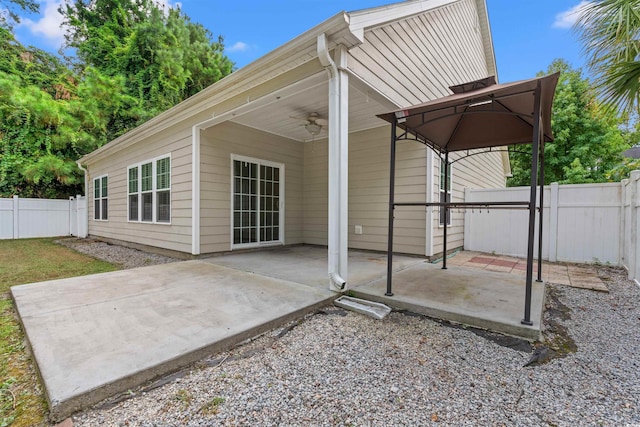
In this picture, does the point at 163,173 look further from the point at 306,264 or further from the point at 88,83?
the point at 88,83

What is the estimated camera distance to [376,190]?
19.4ft

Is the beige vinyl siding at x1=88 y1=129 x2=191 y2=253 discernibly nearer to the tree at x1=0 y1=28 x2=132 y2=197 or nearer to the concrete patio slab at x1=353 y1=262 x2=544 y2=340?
the tree at x1=0 y1=28 x2=132 y2=197

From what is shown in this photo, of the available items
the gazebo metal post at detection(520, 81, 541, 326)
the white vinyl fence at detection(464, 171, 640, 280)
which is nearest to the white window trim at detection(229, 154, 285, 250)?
the white vinyl fence at detection(464, 171, 640, 280)

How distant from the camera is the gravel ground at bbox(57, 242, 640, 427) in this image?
1509mm

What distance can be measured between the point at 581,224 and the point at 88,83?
16.7 m

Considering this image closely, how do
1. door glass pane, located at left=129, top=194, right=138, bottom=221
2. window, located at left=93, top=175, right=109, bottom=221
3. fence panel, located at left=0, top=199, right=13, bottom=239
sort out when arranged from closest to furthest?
door glass pane, located at left=129, top=194, right=138, bottom=221, window, located at left=93, top=175, right=109, bottom=221, fence panel, located at left=0, top=199, right=13, bottom=239

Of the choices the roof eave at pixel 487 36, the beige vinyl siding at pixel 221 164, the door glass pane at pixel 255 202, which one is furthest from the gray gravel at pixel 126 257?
the roof eave at pixel 487 36

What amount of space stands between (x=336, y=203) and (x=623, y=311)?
316cm

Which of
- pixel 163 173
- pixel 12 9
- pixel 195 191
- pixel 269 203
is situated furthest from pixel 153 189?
pixel 12 9

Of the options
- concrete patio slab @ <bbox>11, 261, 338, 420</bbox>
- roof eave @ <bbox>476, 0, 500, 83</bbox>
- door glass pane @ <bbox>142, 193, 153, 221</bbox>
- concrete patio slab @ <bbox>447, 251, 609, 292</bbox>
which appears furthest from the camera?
roof eave @ <bbox>476, 0, 500, 83</bbox>

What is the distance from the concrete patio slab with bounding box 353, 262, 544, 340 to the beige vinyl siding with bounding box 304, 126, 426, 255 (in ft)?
4.57

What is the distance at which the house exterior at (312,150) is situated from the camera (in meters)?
3.36

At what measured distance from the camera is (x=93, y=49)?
1364cm

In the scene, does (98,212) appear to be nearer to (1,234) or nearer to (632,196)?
(1,234)
